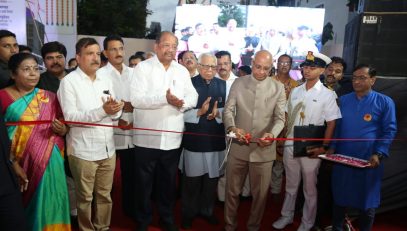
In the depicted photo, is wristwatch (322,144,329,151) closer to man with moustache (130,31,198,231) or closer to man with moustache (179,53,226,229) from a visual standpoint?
man with moustache (179,53,226,229)

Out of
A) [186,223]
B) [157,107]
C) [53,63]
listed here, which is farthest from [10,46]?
[186,223]

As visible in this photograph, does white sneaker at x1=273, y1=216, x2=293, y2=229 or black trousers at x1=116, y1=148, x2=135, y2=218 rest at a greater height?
black trousers at x1=116, y1=148, x2=135, y2=218

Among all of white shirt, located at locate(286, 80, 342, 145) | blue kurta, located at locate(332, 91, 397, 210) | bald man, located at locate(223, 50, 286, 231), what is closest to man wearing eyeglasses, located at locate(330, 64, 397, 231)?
blue kurta, located at locate(332, 91, 397, 210)

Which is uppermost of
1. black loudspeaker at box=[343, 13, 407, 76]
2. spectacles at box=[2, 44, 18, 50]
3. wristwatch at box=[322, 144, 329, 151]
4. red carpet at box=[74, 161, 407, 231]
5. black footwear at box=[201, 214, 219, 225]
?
black loudspeaker at box=[343, 13, 407, 76]

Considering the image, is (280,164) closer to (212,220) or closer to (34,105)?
(212,220)

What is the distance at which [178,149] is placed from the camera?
3.17 m

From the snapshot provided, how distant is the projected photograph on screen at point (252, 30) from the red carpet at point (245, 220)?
578cm

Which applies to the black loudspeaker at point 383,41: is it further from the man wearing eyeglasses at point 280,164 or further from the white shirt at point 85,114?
the white shirt at point 85,114

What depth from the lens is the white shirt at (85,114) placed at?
256cm

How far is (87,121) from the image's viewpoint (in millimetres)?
2566

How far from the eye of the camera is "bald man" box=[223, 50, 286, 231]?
9.93 ft

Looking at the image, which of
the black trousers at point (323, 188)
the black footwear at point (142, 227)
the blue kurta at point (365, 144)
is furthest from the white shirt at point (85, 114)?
the black trousers at point (323, 188)

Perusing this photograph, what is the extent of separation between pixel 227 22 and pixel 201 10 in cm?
81

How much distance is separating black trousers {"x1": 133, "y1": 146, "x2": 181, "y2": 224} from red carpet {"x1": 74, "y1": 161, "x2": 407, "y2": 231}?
0.99ft
